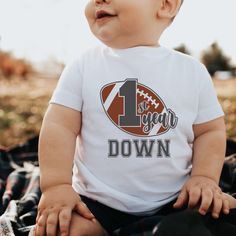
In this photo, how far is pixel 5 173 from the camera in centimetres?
214

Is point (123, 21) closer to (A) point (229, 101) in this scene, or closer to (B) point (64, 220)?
(B) point (64, 220)

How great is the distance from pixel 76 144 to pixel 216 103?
16.9 inches

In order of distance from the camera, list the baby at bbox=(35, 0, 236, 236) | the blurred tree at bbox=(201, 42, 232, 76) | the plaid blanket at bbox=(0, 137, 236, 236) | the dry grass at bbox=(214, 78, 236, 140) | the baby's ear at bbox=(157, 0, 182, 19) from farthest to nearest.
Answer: the blurred tree at bbox=(201, 42, 232, 76)
the dry grass at bbox=(214, 78, 236, 140)
the baby's ear at bbox=(157, 0, 182, 19)
the baby at bbox=(35, 0, 236, 236)
the plaid blanket at bbox=(0, 137, 236, 236)

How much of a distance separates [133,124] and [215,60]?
490 cm

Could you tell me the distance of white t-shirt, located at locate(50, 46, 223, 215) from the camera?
1352mm

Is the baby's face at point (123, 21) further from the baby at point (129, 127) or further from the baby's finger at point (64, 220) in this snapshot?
the baby's finger at point (64, 220)

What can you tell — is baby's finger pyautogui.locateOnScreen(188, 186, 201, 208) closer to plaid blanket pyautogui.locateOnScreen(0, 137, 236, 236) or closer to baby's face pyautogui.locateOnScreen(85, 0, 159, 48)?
plaid blanket pyautogui.locateOnScreen(0, 137, 236, 236)

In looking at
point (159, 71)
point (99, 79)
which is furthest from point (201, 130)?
point (99, 79)

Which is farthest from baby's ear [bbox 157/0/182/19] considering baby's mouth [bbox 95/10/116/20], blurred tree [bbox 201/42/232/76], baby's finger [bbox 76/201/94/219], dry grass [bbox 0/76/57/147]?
blurred tree [bbox 201/42/232/76]

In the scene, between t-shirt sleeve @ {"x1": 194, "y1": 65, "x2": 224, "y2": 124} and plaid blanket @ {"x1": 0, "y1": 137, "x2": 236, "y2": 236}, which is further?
t-shirt sleeve @ {"x1": 194, "y1": 65, "x2": 224, "y2": 124}

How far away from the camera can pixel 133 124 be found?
1.36m

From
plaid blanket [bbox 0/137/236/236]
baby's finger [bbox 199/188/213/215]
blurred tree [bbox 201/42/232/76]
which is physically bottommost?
blurred tree [bbox 201/42/232/76]

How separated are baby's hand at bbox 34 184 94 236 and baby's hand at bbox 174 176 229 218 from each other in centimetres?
25

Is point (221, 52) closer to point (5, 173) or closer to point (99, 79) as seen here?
point (5, 173)
